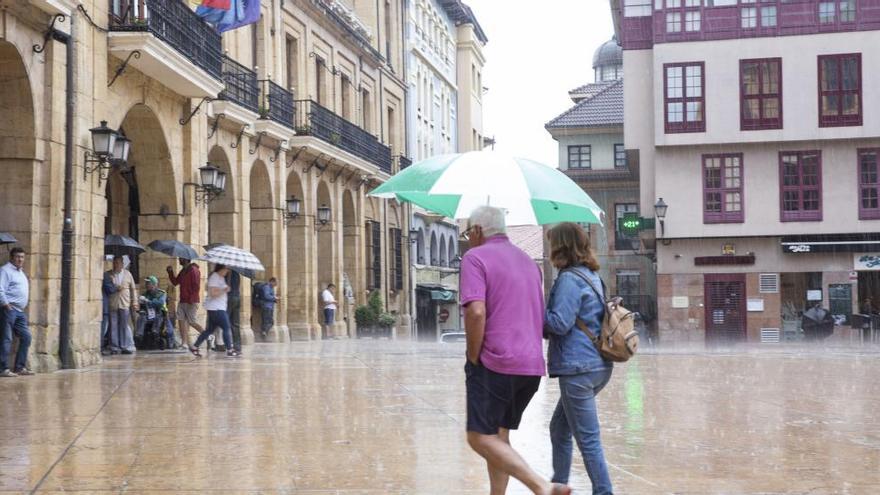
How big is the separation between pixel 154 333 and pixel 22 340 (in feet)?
26.3

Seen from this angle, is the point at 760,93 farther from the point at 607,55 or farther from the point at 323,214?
the point at 607,55

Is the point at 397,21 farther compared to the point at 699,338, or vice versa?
the point at 397,21

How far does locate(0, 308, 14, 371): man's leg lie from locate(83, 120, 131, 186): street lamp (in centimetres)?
299

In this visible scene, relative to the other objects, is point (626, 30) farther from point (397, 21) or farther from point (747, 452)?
point (747, 452)

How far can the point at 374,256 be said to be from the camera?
4022 centimetres

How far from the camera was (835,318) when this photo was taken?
35688 millimetres

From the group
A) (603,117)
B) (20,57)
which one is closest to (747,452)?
(20,57)

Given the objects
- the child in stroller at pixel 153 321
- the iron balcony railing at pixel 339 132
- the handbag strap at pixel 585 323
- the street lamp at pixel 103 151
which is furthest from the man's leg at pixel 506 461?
the iron balcony railing at pixel 339 132

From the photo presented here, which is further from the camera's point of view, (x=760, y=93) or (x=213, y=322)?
(x=760, y=93)

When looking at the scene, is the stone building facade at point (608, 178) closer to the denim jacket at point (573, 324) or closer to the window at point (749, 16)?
the window at point (749, 16)

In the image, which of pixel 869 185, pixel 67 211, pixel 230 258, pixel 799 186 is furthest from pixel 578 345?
pixel 869 185

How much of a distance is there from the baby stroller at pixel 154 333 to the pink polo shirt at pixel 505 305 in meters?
17.0

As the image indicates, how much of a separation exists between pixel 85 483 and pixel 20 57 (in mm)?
9677

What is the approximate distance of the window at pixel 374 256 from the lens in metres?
39.5
